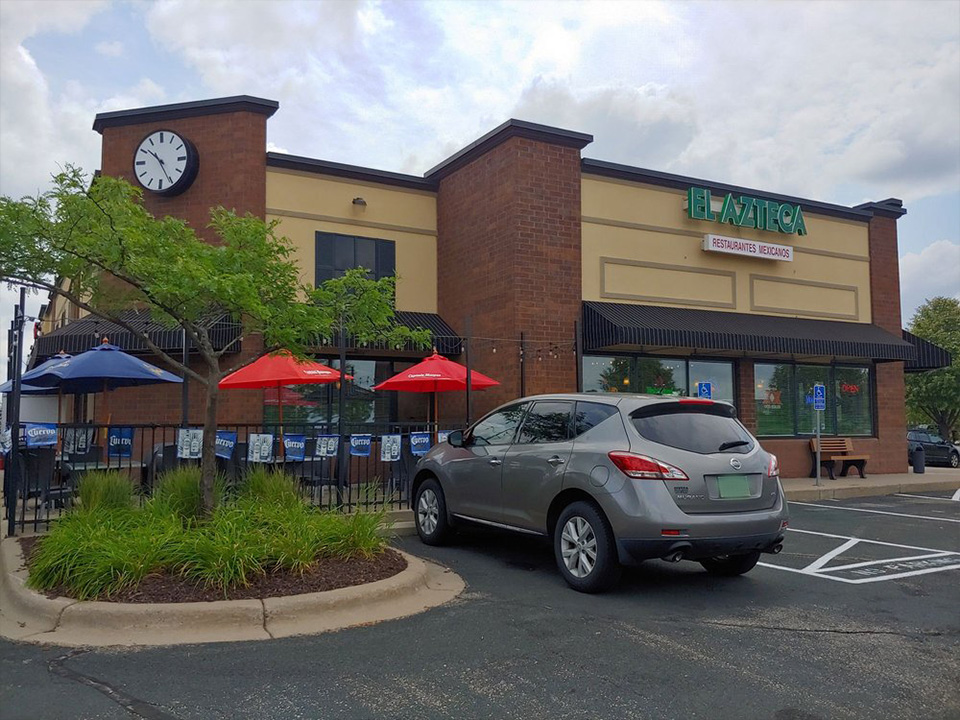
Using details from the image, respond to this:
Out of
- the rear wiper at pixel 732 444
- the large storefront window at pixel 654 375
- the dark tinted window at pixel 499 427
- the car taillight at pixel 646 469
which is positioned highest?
the large storefront window at pixel 654 375

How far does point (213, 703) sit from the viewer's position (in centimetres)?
416

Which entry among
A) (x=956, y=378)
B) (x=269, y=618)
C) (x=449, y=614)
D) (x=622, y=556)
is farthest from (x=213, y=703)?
(x=956, y=378)

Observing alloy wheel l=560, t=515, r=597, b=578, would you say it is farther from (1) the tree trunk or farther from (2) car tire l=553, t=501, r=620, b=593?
(1) the tree trunk

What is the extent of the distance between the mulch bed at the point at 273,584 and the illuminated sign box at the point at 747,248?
12.9 meters

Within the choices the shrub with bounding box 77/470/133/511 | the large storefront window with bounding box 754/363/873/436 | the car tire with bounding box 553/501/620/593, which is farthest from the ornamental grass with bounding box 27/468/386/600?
the large storefront window with bounding box 754/363/873/436

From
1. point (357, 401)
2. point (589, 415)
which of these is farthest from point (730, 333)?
point (589, 415)

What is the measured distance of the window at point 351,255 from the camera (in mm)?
16438

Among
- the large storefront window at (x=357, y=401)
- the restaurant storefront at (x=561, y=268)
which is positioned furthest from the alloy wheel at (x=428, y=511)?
the large storefront window at (x=357, y=401)

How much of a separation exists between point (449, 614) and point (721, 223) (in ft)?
46.3

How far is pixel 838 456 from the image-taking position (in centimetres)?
1866

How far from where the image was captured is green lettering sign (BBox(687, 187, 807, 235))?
57.2 feet

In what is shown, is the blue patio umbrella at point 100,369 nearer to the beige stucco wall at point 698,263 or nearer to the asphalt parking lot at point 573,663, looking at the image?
the asphalt parking lot at point 573,663

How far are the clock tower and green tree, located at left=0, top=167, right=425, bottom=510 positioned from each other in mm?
7961

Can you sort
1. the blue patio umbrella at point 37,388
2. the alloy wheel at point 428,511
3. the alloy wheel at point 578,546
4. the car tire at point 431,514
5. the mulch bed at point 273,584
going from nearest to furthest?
1. the mulch bed at point 273,584
2. the alloy wheel at point 578,546
3. the car tire at point 431,514
4. the alloy wheel at point 428,511
5. the blue patio umbrella at point 37,388
